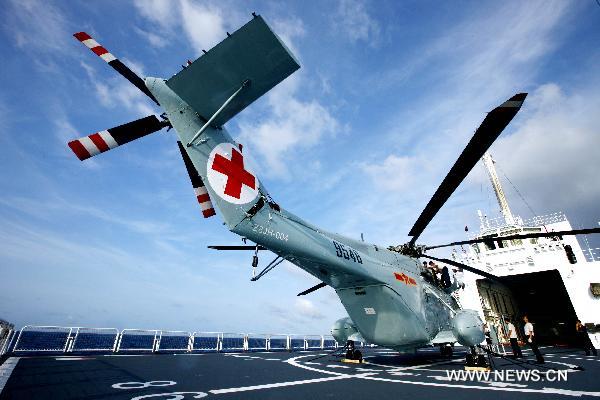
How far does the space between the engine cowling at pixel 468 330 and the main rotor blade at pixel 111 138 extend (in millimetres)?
11757

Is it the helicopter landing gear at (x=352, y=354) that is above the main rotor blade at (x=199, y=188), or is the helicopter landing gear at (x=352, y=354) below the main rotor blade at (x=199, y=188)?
below

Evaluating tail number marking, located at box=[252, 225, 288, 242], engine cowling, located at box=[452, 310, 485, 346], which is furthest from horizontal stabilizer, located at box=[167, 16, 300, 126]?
engine cowling, located at box=[452, 310, 485, 346]

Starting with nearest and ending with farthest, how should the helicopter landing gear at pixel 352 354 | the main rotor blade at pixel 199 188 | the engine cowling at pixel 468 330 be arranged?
the main rotor blade at pixel 199 188 → the engine cowling at pixel 468 330 → the helicopter landing gear at pixel 352 354

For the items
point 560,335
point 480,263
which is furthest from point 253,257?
point 560,335

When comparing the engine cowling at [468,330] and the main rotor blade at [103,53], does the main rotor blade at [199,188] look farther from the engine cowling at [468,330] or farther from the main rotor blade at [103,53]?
the engine cowling at [468,330]

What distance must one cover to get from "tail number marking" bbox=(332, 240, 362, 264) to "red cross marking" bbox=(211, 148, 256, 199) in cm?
332

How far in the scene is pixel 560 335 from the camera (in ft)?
97.7

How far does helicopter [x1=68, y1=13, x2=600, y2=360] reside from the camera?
5098 millimetres

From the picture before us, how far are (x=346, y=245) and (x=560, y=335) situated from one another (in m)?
34.2

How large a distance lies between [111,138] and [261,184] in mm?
3509

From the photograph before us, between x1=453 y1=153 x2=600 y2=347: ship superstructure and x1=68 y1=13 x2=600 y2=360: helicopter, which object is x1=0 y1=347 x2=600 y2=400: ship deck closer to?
x1=68 y1=13 x2=600 y2=360: helicopter

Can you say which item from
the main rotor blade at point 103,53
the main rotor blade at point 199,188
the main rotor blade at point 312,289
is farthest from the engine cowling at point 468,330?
the main rotor blade at point 103,53

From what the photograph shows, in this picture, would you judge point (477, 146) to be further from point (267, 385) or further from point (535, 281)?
point (535, 281)

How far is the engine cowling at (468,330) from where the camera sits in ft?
34.1
